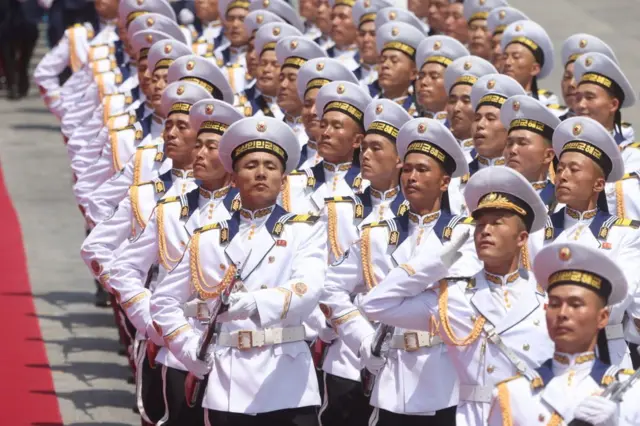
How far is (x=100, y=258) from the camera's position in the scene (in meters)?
10.4

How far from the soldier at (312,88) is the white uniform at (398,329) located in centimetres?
204

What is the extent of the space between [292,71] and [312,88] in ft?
2.82

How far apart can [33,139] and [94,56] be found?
4.72 meters

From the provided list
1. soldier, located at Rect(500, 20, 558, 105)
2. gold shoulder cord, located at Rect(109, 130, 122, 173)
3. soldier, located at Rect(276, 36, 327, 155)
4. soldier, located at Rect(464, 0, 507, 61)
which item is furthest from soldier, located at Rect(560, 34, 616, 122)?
gold shoulder cord, located at Rect(109, 130, 122, 173)

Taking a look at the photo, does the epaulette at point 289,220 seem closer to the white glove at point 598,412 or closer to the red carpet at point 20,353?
the white glove at point 598,412

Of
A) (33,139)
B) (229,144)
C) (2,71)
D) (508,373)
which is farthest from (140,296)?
(2,71)

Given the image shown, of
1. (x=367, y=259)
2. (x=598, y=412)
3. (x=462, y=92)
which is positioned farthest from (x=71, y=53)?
(x=598, y=412)

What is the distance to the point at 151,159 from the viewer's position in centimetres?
1141

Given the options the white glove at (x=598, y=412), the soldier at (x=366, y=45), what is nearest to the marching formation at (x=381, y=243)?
the white glove at (x=598, y=412)

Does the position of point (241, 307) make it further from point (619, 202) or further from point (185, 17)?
point (185, 17)

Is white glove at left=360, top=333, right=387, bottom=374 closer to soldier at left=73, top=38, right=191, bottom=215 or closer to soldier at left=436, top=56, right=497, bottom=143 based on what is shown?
soldier at left=436, top=56, right=497, bottom=143

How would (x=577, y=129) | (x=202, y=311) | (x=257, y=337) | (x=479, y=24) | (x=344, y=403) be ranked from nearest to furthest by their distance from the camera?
(x=257, y=337)
(x=202, y=311)
(x=577, y=129)
(x=344, y=403)
(x=479, y=24)

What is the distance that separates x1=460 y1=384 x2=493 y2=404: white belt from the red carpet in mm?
3891

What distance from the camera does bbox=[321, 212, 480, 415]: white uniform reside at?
8.57m
